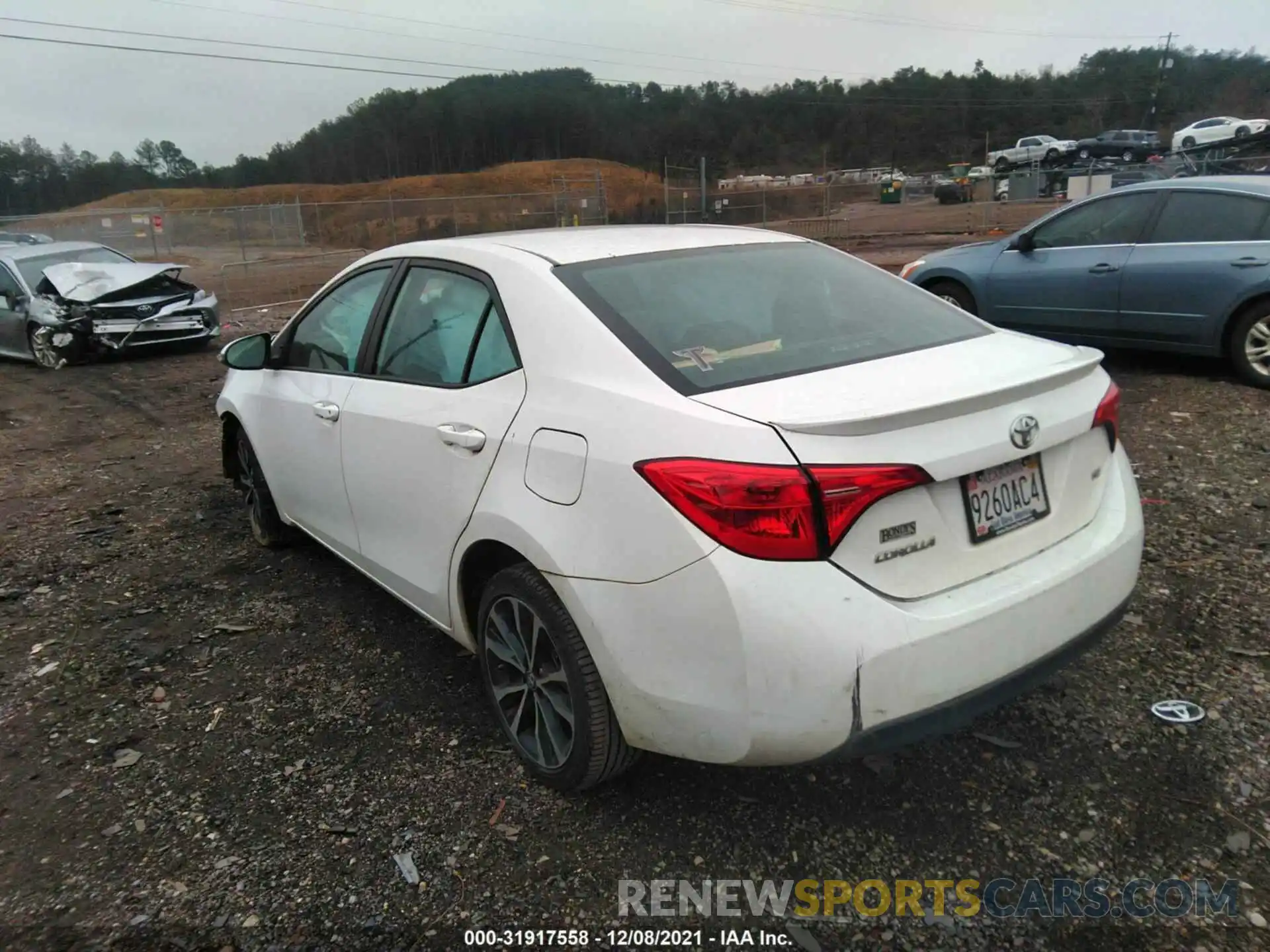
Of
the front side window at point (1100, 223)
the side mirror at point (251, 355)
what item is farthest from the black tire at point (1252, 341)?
the side mirror at point (251, 355)

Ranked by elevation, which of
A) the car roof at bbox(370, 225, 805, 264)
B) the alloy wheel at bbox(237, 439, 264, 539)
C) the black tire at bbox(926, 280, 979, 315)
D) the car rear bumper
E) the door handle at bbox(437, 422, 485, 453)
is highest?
the car roof at bbox(370, 225, 805, 264)

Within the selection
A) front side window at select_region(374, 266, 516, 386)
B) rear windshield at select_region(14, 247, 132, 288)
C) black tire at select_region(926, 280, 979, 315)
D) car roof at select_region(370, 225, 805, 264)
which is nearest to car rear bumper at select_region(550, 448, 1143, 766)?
front side window at select_region(374, 266, 516, 386)

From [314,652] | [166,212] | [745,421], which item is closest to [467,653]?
[314,652]

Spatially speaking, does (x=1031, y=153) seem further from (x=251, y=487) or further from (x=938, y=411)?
(x=938, y=411)

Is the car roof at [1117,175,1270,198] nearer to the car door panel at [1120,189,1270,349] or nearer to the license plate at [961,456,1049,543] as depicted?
the car door panel at [1120,189,1270,349]

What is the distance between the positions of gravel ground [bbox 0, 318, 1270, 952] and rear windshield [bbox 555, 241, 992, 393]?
116cm

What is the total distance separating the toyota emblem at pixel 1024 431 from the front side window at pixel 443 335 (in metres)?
1.43

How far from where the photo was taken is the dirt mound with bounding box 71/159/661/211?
73125mm

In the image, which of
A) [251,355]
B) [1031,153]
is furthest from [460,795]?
[1031,153]

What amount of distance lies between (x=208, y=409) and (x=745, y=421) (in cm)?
840

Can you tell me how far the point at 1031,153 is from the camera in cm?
5319

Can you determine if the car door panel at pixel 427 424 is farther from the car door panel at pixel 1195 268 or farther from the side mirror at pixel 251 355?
the car door panel at pixel 1195 268

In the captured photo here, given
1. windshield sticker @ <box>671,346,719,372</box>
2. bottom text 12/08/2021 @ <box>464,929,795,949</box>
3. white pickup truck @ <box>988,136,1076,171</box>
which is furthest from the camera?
white pickup truck @ <box>988,136,1076,171</box>

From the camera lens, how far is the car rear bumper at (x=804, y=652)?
6.68 feet
